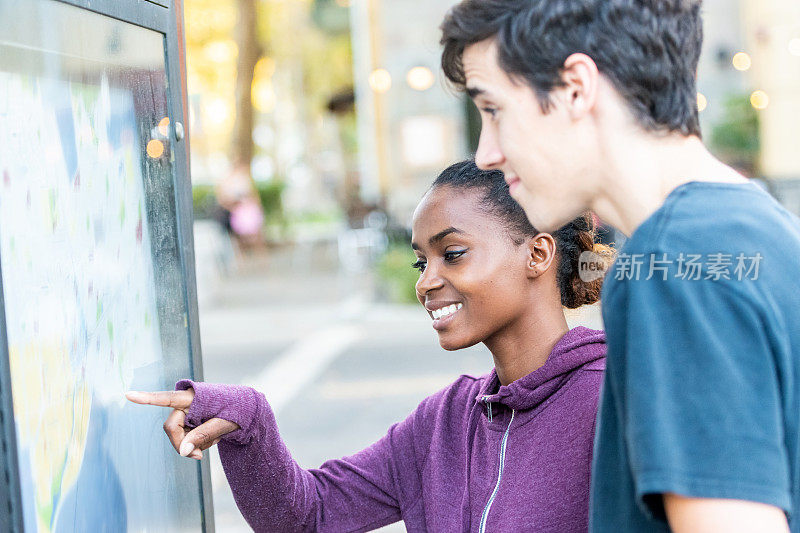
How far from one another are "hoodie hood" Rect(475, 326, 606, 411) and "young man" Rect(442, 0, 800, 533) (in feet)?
1.78

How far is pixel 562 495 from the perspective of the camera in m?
1.66

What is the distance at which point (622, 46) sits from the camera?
3.83 ft

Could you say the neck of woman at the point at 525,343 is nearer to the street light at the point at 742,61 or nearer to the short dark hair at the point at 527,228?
the short dark hair at the point at 527,228

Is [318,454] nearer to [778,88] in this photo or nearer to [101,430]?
[101,430]

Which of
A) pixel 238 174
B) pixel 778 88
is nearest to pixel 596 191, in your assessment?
pixel 778 88

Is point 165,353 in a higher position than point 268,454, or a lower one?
higher

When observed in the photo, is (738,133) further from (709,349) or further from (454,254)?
(709,349)

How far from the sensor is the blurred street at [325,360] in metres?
6.62

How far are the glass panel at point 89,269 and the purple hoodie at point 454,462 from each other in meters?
0.14

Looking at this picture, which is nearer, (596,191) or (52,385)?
(596,191)

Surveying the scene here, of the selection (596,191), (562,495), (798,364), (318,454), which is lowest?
(318,454)

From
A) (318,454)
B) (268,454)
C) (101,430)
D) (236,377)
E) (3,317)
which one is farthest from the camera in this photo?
(236,377)

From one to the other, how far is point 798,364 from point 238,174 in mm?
18778

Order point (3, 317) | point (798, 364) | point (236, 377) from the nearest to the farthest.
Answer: point (798, 364)
point (3, 317)
point (236, 377)
